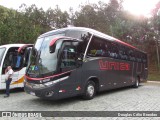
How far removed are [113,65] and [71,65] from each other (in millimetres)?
4296

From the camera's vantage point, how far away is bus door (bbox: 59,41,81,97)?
930cm

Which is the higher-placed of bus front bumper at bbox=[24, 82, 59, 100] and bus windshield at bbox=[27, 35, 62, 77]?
bus windshield at bbox=[27, 35, 62, 77]

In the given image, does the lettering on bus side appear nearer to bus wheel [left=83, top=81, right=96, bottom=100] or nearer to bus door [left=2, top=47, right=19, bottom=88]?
bus wheel [left=83, top=81, right=96, bottom=100]

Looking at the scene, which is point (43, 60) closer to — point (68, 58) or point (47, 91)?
point (68, 58)

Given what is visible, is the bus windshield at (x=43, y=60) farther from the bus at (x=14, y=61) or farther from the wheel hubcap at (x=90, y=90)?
the bus at (x=14, y=61)

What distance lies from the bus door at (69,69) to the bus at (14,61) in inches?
154

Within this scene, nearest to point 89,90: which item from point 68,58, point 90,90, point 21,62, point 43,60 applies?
point 90,90

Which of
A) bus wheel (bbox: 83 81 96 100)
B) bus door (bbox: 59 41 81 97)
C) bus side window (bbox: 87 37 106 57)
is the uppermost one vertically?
bus side window (bbox: 87 37 106 57)

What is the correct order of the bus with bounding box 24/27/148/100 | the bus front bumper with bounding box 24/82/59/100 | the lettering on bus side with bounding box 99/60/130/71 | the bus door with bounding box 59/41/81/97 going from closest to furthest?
the bus front bumper with bounding box 24/82/59/100 < the bus with bounding box 24/27/148/100 < the bus door with bounding box 59/41/81/97 < the lettering on bus side with bounding box 99/60/130/71

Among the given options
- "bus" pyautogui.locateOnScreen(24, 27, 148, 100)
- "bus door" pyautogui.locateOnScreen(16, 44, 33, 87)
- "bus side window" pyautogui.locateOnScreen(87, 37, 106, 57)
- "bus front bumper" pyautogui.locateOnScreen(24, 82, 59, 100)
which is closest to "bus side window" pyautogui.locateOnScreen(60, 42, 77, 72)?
"bus" pyautogui.locateOnScreen(24, 27, 148, 100)

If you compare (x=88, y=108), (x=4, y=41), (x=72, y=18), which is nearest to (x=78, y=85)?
(x=88, y=108)

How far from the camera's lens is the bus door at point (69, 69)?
9305mm

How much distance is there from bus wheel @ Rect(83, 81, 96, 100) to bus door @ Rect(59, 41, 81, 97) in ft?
2.63

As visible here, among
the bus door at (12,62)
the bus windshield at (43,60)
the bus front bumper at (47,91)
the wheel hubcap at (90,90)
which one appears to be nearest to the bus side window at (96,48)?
the wheel hubcap at (90,90)
